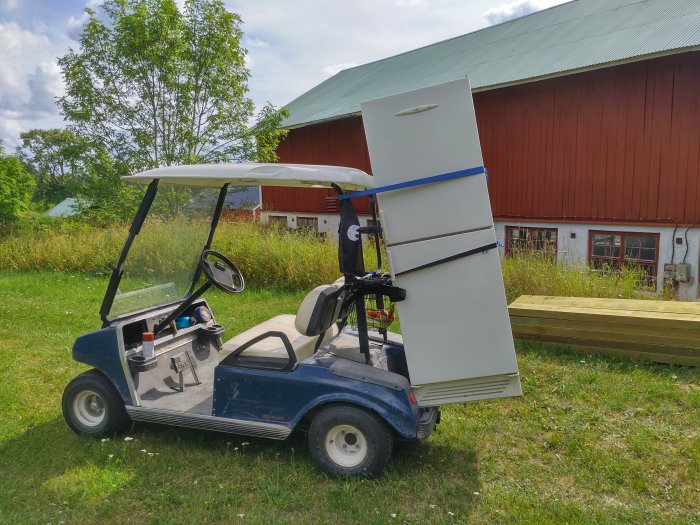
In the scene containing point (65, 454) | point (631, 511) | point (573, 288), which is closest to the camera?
point (631, 511)

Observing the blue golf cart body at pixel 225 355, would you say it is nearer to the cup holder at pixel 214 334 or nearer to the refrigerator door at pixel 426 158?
the cup holder at pixel 214 334

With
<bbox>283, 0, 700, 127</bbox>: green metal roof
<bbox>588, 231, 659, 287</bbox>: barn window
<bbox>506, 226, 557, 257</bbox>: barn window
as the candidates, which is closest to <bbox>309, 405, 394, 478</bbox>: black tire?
<bbox>588, 231, 659, 287</bbox>: barn window

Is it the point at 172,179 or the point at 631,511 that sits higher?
the point at 172,179

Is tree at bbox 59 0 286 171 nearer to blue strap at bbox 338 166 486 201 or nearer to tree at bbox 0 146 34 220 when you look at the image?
tree at bbox 0 146 34 220

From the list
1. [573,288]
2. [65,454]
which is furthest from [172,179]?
[573,288]

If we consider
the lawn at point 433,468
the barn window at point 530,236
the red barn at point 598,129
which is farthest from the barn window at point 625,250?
the lawn at point 433,468

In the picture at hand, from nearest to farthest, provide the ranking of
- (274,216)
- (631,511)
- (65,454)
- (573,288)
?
(631,511)
(65,454)
(573,288)
(274,216)

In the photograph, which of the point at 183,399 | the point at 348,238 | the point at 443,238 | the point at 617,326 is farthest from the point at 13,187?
the point at 443,238

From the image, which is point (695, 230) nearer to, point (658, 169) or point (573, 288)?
point (658, 169)

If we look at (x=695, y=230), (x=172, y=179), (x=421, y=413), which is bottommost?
(x=695, y=230)

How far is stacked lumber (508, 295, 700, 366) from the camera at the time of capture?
5730 mm

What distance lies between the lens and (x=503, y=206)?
45.5ft

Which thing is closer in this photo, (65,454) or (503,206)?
(65,454)

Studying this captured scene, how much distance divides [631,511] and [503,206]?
1112cm
